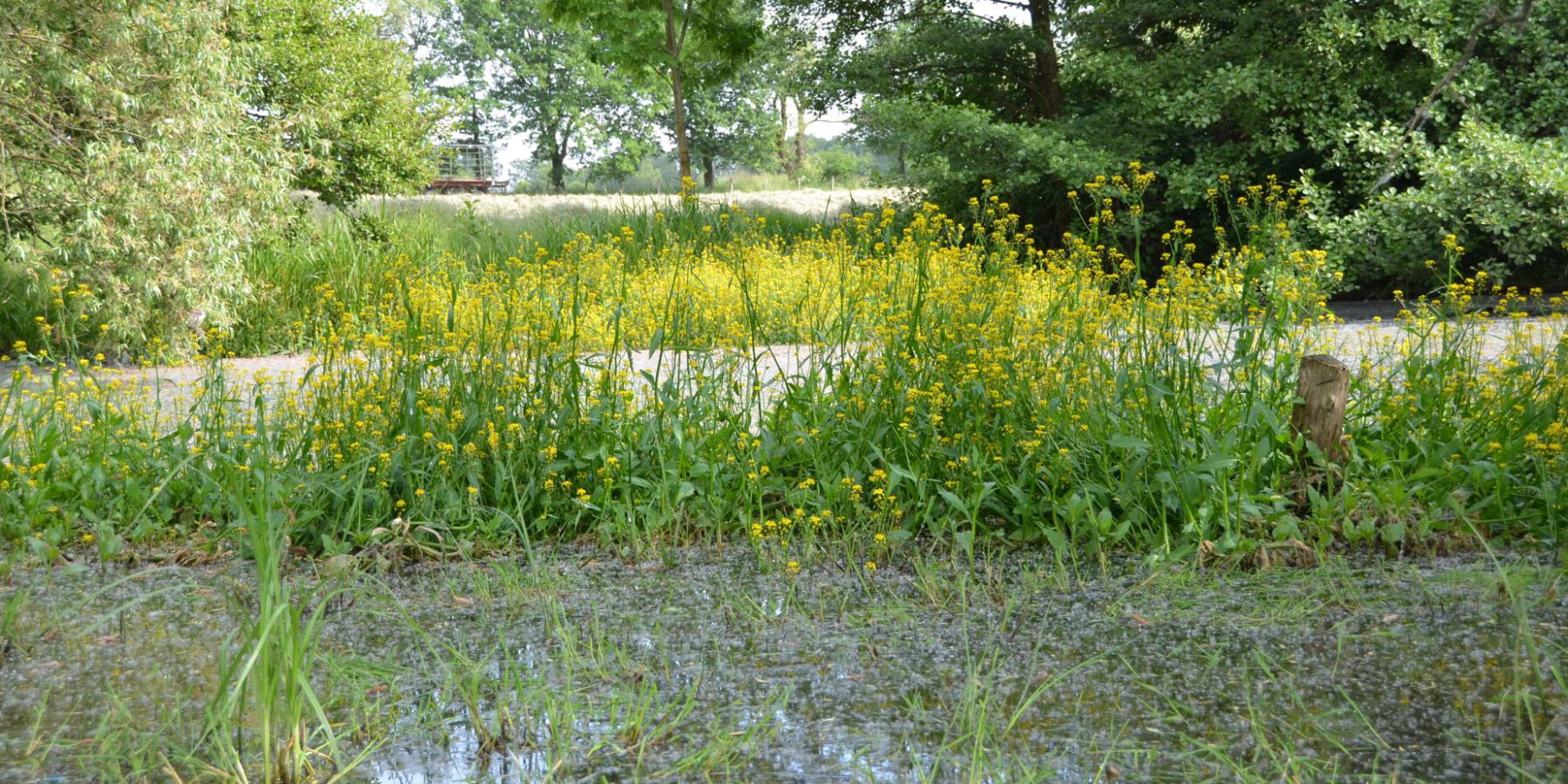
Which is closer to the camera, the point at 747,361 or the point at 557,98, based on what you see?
the point at 747,361

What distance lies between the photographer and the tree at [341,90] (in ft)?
35.3

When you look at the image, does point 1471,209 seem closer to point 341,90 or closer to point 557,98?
point 341,90

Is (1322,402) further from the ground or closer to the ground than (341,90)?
closer to the ground

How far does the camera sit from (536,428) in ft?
13.8

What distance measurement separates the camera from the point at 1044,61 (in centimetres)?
1436

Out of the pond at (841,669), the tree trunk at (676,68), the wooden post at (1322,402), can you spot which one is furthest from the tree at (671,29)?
Answer: the pond at (841,669)

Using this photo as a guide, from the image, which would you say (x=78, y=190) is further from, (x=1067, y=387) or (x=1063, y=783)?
(x=1063, y=783)

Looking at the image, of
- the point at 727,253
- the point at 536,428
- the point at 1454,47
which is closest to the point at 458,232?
the point at 727,253

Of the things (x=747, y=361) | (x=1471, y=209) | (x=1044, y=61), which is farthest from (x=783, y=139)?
(x=747, y=361)

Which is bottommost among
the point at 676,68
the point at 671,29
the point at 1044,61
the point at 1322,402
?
the point at 1322,402

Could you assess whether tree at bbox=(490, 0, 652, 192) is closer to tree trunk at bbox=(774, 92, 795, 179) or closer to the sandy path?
tree trunk at bbox=(774, 92, 795, 179)

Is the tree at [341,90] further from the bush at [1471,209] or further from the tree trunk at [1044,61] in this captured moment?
the bush at [1471,209]

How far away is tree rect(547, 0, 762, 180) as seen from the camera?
16.7m

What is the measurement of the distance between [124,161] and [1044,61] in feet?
34.0
